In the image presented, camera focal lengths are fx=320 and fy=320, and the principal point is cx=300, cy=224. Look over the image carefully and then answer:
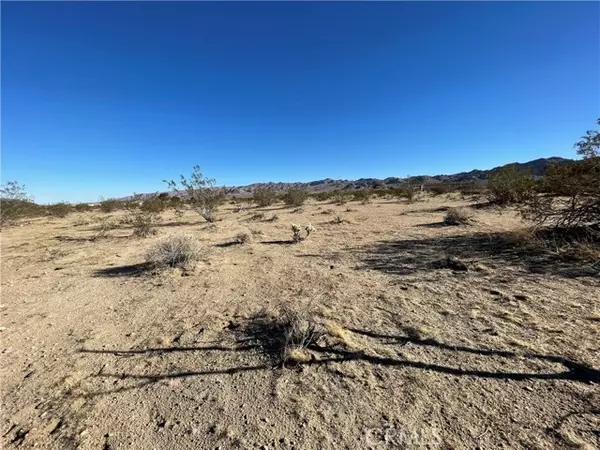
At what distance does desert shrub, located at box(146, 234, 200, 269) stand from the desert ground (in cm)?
46

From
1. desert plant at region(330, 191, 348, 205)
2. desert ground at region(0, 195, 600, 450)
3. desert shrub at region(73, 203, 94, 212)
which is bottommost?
desert ground at region(0, 195, 600, 450)

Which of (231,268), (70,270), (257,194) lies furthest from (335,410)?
(257,194)

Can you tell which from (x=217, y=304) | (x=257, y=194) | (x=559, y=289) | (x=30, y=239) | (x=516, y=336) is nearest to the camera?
(x=516, y=336)

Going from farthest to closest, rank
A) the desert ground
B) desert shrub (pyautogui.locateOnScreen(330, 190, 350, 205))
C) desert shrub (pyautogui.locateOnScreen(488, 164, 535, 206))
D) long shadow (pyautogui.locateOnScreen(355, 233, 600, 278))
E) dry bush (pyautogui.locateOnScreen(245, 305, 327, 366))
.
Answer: desert shrub (pyautogui.locateOnScreen(330, 190, 350, 205))
desert shrub (pyautogui.locateOnScreen(488, 164, 535, 206))
long shadow (pyautogui.locateOnScreen(355, 233, 600, 278))
dry bush (pyautogui.locateOnScreen(245, 305, 327, 366))
the desert ground

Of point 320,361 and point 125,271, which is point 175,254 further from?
point 320,361

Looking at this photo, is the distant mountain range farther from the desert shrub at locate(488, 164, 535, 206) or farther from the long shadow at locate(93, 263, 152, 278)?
the long shadow at locate(93, 263, 152, 278)

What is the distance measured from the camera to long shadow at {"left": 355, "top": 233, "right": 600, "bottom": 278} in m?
5.28

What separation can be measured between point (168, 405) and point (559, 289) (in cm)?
495

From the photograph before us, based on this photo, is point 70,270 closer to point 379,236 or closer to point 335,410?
point 335,410

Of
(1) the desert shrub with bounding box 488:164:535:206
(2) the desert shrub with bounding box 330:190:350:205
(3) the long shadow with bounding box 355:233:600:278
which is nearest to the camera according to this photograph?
(3) the long shadow with bounding box 355:233:600:278

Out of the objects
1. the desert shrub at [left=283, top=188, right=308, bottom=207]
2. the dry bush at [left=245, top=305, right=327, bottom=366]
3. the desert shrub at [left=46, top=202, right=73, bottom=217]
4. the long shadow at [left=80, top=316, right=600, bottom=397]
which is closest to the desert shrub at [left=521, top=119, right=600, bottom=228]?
the long shadow at [left=80, top=316, right=600, bottom=397]

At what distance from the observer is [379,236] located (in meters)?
9.22

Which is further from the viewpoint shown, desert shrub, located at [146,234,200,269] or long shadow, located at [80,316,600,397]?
desert shrub, located at [146,234,200,269]

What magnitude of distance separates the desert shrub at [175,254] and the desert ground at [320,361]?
1.51 feet
